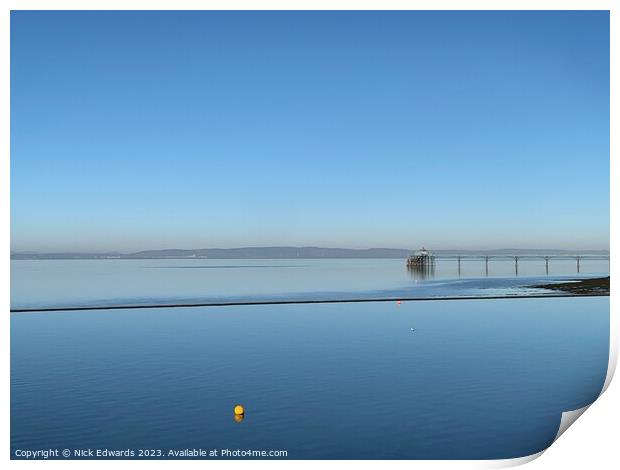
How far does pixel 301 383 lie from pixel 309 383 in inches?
7.8

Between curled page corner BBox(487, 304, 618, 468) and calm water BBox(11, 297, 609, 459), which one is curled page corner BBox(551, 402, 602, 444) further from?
calm water BBox(11, 297, 609, 459)

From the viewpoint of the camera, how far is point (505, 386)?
15.4m

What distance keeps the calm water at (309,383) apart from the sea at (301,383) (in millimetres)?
47

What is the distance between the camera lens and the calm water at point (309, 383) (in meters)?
11.6

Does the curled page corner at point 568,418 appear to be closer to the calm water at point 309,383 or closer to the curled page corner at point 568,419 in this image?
the curled page corner at point 568,419

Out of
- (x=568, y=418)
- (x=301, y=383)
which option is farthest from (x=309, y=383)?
(x=568, y=418)

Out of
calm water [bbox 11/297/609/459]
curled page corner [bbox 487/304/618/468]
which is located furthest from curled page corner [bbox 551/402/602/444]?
calm water [bbox 11/297/609/459]

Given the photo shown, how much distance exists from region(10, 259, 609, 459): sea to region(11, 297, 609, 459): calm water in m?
0.05
